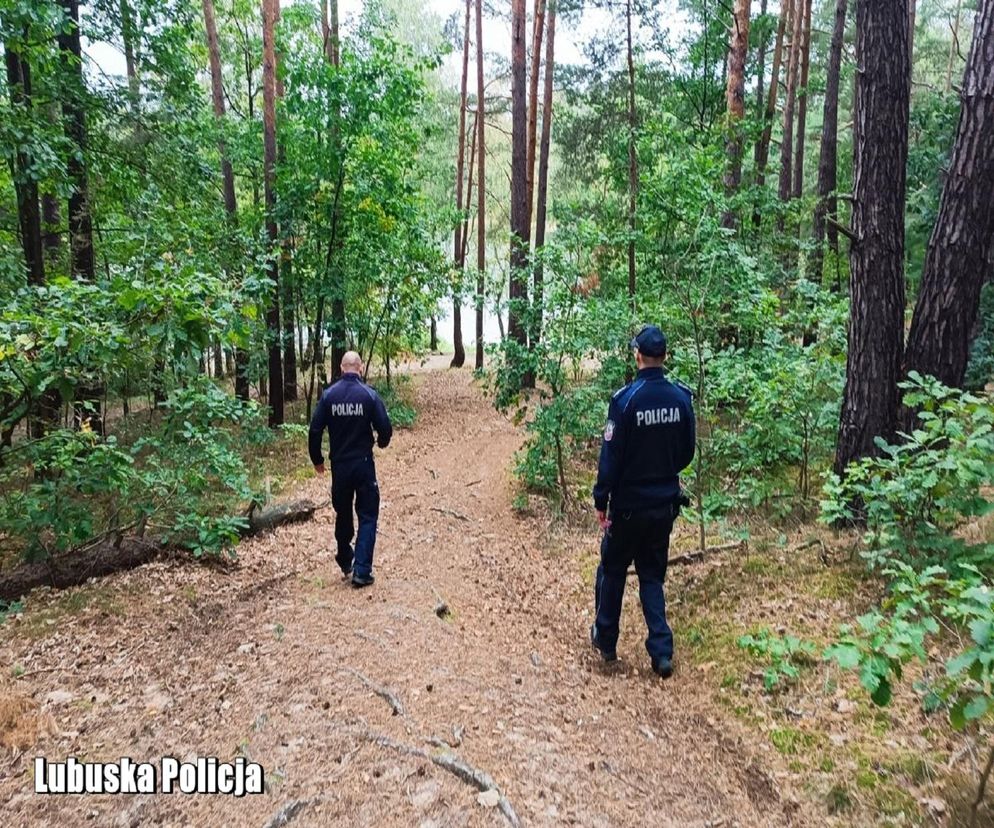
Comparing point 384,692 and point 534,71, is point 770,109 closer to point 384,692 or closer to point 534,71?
point 534,71

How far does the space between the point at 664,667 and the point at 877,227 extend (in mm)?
4151

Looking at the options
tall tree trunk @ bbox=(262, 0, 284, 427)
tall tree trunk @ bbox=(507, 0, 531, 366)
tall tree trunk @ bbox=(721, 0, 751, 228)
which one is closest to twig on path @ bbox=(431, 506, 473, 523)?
tall tree trunk @ bbox=(262, 0, 284, 427)

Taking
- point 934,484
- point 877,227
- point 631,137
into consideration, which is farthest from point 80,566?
point 631,137

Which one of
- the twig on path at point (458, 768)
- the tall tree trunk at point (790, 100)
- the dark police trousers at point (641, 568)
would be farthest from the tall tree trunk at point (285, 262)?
the tall tree trunk at point (790, 100)

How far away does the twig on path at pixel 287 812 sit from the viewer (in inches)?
110

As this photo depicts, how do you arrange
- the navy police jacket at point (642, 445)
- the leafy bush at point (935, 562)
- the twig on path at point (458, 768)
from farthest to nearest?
the navy police jacket at point (642, 445)
the twig on path at point (458, 768)
the leafy bush at point (935, 562)

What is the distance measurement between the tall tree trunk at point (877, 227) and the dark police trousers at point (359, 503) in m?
4.34

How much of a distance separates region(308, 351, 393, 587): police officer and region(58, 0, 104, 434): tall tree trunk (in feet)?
10.4

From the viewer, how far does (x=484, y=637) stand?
16.9ft

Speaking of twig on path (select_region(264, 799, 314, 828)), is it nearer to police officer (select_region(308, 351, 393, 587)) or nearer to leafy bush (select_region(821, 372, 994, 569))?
police officer (select_region(308, 351, 393, 587))

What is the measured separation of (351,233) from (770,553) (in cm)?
1117

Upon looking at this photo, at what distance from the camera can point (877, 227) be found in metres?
5.59

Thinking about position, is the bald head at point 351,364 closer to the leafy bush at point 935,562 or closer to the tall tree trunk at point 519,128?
the leafy bush at point 935,562

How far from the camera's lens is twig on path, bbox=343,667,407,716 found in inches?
148
